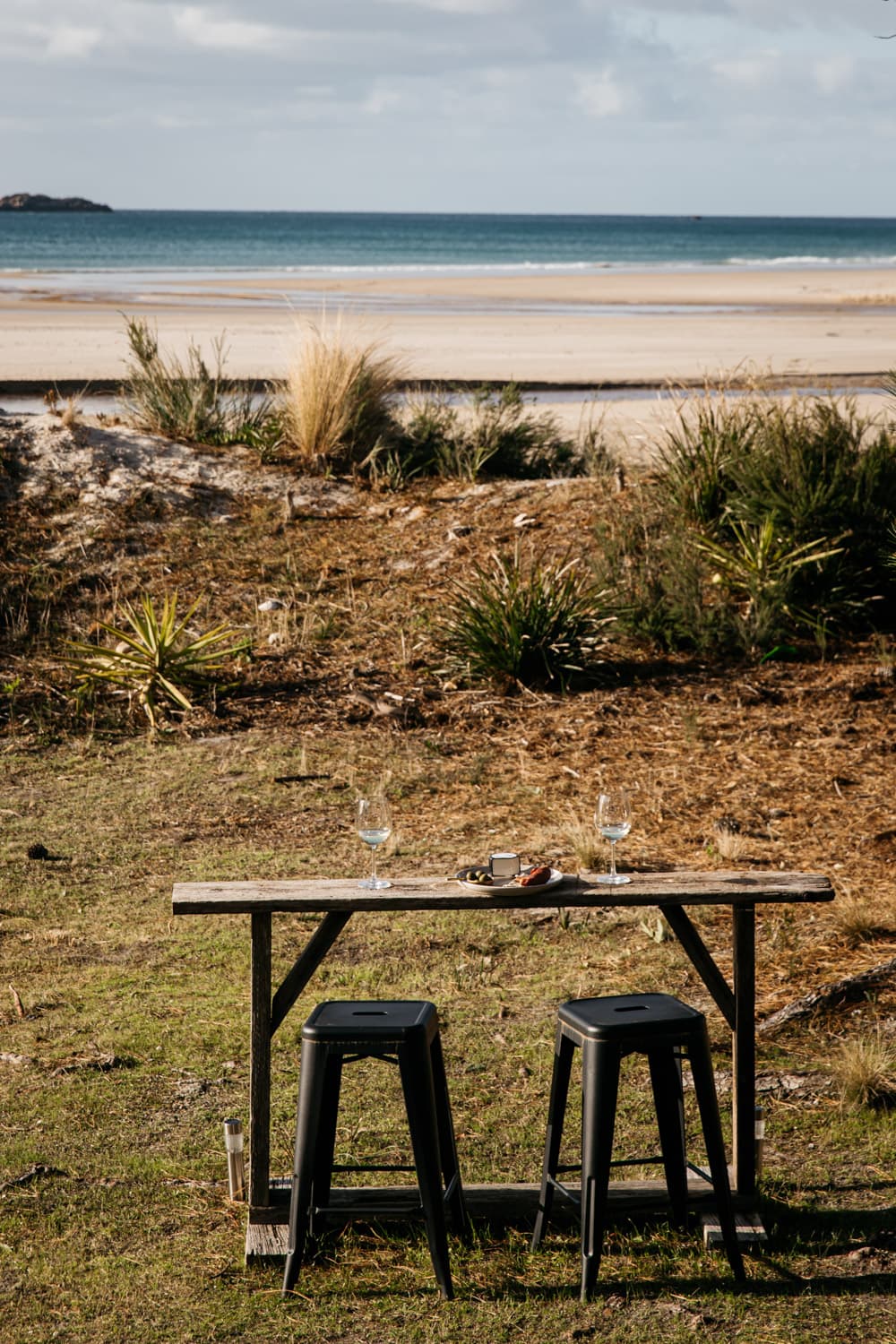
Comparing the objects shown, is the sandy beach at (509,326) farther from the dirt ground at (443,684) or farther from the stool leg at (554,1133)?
the stool leg at (554,1133)

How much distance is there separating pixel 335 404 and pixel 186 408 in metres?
1.68

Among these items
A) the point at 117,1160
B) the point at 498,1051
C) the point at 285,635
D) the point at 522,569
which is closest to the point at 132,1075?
the point at 117,1160

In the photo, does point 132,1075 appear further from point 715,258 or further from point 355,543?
point 715,258

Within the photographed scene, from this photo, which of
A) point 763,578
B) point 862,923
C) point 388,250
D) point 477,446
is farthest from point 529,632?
point 388,250

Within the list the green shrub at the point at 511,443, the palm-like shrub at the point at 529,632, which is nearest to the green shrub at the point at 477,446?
the green shrub at the point at 511,443

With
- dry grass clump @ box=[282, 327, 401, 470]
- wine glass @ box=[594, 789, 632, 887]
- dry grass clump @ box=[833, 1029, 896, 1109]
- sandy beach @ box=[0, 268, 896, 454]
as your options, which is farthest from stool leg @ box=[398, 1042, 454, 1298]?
dry grass clump @ box=[282, 327, 401, 470]

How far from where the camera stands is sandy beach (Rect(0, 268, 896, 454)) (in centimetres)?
2425

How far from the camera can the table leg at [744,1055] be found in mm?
3914

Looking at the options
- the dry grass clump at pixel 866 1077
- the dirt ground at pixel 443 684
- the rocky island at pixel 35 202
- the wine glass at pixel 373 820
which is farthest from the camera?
the rocky island at pixel 35 202

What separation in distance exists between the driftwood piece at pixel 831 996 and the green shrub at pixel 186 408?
896 cm

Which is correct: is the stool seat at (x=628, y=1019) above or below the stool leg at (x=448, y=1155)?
above

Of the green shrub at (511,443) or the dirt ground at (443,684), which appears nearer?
the dirt ground at (443,684)

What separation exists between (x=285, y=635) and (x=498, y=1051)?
525cm

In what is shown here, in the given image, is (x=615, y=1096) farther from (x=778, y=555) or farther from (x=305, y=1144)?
(x=778, y=555)
